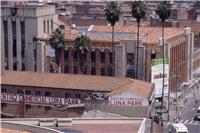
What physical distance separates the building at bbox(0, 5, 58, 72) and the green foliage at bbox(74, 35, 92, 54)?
8807mm

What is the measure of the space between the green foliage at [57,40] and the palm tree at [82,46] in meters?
3.33

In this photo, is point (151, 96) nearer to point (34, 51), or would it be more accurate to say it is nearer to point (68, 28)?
point (34, 51)

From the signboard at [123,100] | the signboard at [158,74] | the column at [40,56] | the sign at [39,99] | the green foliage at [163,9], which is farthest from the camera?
the column at [40,56]

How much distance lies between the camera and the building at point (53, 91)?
69.1 meters

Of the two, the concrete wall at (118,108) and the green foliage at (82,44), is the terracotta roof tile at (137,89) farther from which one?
the green foliage at (82,44)

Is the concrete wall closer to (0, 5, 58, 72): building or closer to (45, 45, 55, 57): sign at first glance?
(45, 45, 55, 57): sign

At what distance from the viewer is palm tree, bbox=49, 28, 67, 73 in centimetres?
8969

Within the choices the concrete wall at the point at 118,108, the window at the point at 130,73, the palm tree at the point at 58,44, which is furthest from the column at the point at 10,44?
the concrete wall at the point at 118,108

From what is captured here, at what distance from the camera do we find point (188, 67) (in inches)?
4299

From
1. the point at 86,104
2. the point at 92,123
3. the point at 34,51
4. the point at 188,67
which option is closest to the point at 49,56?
the point at 34,51

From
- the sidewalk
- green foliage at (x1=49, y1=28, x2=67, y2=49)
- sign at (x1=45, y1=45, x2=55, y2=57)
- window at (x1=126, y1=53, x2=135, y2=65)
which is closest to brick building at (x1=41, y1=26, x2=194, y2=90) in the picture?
window at (x1=126, y1=53, x2=135, y2=65)

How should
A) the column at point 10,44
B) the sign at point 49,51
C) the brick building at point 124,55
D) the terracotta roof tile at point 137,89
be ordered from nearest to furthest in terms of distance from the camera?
1. the terracotta roof tile at point 137,89
2. the brick building at point 124,55
3. the sign at point 49,51
4. the column at point 10,44

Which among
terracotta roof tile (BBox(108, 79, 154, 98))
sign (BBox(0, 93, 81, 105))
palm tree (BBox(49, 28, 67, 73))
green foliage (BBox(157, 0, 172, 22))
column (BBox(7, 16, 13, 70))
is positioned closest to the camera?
terracotta roof tile (BBox(108, 79, 154, 98))

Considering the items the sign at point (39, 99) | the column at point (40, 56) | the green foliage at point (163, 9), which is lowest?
the sign at point (39, 99)
